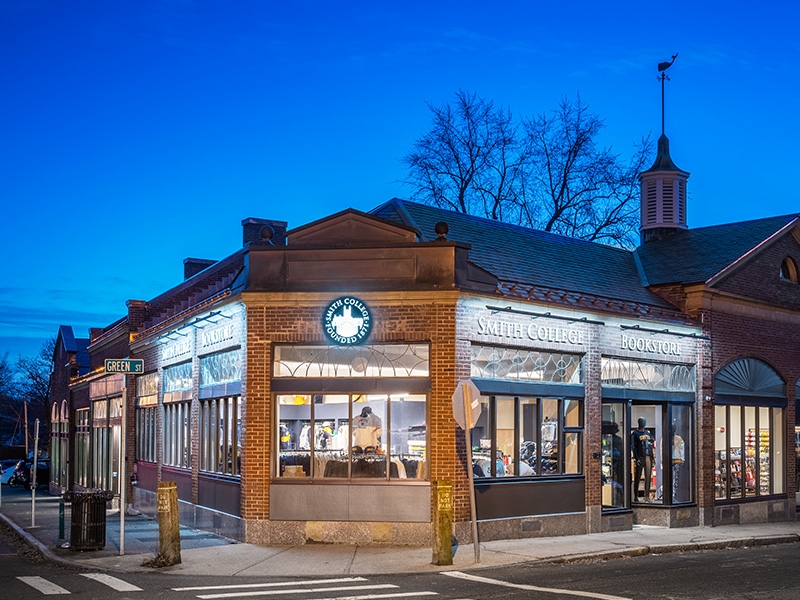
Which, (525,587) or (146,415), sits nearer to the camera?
(525,587)

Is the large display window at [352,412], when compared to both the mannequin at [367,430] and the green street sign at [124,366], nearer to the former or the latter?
the mannequin at [367,430]

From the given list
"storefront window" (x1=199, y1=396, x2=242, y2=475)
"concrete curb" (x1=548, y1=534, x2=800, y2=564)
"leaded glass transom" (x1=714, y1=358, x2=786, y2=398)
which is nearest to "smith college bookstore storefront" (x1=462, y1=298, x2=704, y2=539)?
"leaded glass transom" (x1=714, y1=358, x2=786, y2=398)

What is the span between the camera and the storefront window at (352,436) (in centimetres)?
1781

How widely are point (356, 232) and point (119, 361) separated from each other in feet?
15.9

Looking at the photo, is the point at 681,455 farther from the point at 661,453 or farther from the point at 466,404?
the point at 466,404

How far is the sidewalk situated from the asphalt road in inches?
17.0

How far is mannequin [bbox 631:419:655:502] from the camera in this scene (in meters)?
22.0

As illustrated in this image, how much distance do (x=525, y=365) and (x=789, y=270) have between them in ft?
34.0

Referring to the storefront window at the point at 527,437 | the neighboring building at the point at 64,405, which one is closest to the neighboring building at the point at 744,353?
the storefront window at the point at 527,437

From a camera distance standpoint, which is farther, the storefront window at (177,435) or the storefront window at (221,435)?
the storefront window at (177,435)

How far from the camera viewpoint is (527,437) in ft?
63.2

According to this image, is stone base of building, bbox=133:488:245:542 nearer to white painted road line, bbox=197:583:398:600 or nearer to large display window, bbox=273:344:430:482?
large display window, bbox=273:344:430:482

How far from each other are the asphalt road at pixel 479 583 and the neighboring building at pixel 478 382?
8.98 ft

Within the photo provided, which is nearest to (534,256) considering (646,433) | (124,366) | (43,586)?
(646,433)
